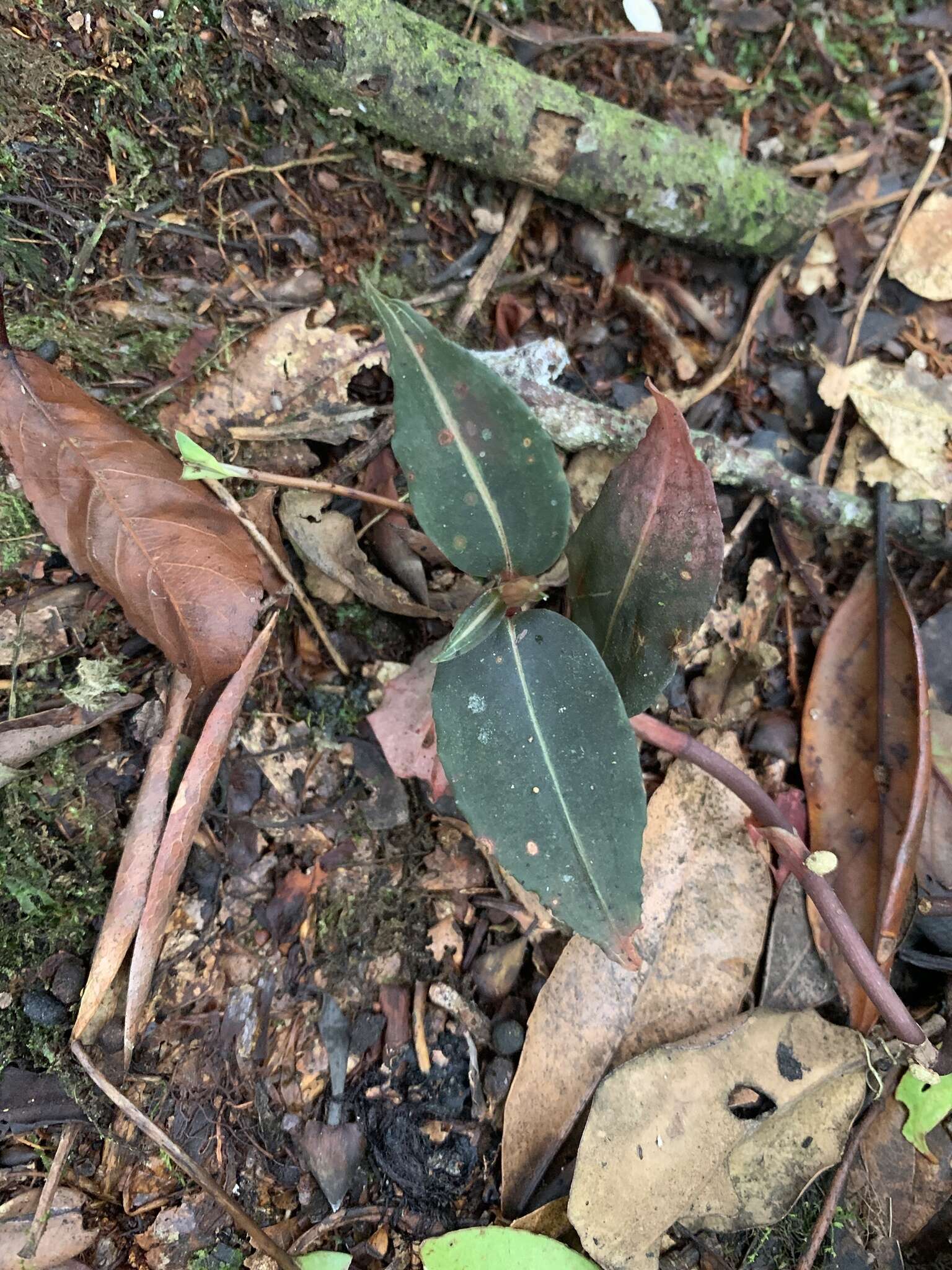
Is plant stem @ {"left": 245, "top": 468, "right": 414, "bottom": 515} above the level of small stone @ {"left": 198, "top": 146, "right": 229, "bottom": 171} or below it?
below

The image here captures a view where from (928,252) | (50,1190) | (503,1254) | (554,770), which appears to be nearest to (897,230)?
(928,252)

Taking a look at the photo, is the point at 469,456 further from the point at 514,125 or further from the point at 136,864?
the point at 136,864

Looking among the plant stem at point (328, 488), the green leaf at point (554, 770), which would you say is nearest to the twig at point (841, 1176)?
the green leaf at point (554, 770)

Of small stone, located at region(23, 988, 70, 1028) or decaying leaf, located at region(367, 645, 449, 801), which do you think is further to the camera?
decaying leaf, located at region(367, 645, 449, 801)

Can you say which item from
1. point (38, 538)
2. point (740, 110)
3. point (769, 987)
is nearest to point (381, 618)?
point (38, 538)

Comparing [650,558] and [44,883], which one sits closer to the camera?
[650,558]

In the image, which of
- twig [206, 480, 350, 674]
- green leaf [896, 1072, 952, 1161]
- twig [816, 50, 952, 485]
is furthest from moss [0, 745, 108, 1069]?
twig [816, 50, 952, 485]

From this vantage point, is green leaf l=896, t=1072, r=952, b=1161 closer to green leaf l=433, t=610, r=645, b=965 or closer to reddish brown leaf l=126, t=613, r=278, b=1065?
green leaf l=433, t=610, r=645, b=965
